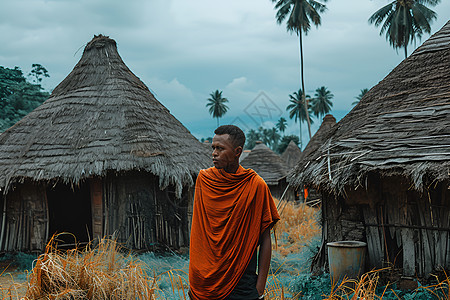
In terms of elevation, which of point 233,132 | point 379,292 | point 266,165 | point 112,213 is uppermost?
point 266,165

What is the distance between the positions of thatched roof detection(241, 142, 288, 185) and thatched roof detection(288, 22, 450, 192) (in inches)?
484

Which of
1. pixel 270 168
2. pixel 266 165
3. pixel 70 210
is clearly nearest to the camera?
pixel 70 210

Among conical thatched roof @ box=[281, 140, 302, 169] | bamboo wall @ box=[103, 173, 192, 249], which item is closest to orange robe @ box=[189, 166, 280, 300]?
bamboo wall @ box=[103, 173, 192, 249]

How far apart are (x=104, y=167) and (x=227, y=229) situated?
5528mm

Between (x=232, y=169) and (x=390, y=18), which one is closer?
(x=232, y=169)

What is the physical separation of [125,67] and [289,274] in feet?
20.1

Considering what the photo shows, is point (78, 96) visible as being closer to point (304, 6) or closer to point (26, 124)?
point (26, 124)

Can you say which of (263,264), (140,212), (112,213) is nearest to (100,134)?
(112,213)

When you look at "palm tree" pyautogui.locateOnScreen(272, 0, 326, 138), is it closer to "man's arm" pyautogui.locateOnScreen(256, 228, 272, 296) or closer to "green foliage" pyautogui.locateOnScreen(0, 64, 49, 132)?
"green foliage" pyautogui.locateOnScreen(0, 64, 49, 132)

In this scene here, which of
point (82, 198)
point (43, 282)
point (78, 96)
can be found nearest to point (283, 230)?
point (82, 198)

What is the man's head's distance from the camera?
2.50 metres

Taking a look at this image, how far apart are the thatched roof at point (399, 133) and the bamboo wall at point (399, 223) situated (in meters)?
0.30

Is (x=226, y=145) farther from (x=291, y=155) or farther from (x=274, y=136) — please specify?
(x=274, y=136)

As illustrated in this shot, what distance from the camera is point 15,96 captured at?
20281 millimetres
